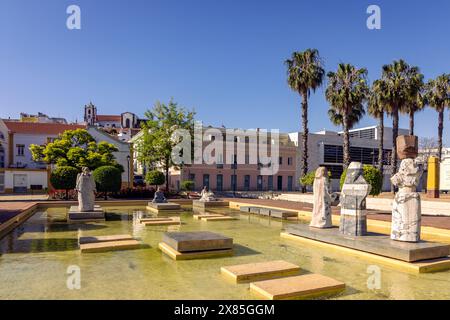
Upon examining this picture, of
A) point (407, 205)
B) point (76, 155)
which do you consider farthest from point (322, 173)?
point (76, 155)

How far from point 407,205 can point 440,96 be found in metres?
37.5

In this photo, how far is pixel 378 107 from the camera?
36688mm

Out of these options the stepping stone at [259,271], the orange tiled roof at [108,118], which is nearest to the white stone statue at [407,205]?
the stepping stone at [259,271]

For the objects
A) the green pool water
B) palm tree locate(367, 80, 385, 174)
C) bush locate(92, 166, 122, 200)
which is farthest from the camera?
palm tree locate(367, 80, 385, 174)

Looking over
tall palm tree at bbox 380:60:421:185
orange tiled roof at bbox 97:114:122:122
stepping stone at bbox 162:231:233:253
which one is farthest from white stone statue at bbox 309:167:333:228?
orange tiled roof at bbox 97:114:122:122

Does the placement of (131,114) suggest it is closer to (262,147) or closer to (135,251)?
(262,147)

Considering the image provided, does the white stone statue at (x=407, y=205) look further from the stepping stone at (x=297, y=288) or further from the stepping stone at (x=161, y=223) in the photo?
the stepping stone at (x=161, y=223)

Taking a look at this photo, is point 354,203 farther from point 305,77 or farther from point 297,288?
point 305,77

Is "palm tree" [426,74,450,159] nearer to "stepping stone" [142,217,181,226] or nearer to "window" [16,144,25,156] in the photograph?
"stepping stone" [142,217,181,226]

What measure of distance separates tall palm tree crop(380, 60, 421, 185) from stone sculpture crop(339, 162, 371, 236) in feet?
82.7

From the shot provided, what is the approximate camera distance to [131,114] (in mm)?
107875

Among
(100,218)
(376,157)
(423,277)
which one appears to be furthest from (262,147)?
(423,277)

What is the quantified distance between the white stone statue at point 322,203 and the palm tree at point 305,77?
23.7m

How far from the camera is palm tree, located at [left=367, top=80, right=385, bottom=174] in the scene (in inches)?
1342
